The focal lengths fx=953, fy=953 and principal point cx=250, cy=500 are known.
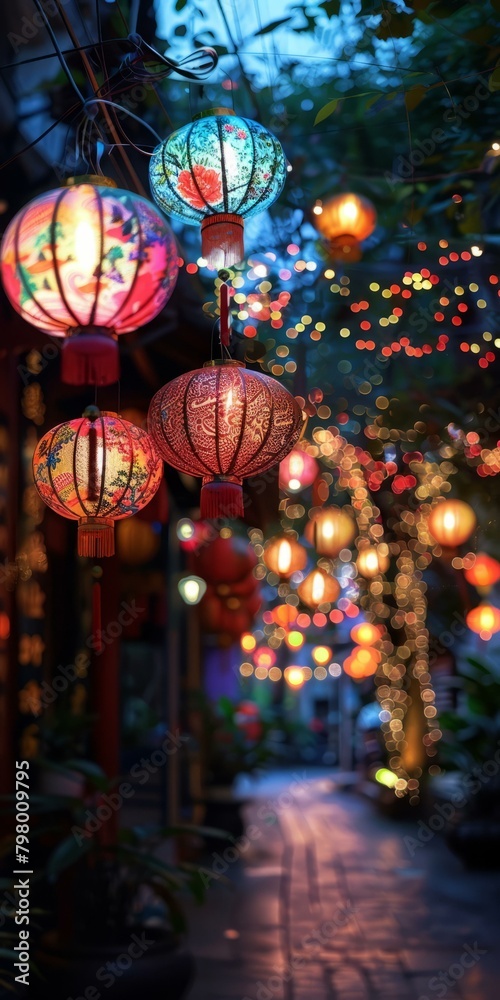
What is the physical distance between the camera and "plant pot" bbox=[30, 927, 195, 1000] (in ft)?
14.2

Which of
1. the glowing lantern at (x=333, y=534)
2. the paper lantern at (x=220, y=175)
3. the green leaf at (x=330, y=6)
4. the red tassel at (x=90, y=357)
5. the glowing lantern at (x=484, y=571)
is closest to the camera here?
the red tassel at (x=90, y=357)

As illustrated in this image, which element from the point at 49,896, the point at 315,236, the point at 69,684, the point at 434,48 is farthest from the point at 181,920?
the point at 434,48

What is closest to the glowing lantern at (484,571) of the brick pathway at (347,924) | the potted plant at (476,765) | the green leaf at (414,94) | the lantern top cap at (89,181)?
the potted plant at (476,765)

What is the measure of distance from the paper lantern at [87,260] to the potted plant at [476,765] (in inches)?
340

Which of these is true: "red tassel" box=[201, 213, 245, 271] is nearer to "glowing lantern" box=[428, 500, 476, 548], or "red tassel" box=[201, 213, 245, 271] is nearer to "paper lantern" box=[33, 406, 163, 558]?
"paper lantern" box=[33, 406, 163, 558]

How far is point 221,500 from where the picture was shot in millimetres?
2719

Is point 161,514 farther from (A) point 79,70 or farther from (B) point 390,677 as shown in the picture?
(B) point 390,677

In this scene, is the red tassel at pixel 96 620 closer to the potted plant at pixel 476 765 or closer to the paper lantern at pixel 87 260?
the paper lantern at pixel 87 260

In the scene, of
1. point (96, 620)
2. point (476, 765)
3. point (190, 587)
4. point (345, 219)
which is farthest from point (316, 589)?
point (96, 620)

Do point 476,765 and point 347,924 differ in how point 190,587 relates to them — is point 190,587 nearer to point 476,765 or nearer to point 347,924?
point 347,924

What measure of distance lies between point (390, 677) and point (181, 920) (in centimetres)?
862

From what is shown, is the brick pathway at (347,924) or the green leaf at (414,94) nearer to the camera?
the green leaf at (414,94)

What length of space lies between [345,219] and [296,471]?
1.96 meters

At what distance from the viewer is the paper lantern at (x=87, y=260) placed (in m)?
2.36
